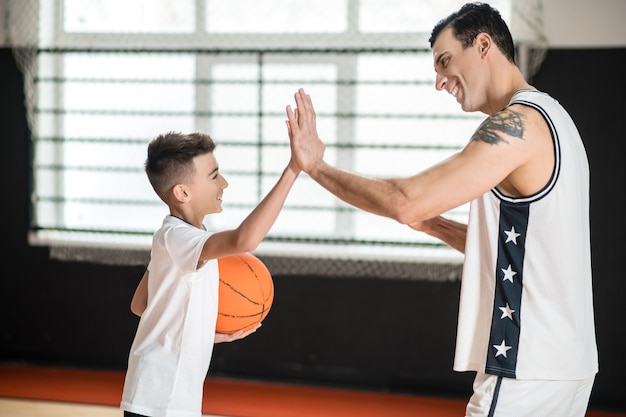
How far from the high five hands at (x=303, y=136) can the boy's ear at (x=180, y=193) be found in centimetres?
44

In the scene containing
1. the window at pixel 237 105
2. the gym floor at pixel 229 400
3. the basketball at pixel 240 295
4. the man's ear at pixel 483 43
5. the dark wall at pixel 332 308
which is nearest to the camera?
the man's ear at pixel 483 43

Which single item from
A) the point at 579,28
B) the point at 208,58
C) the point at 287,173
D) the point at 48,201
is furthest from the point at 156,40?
the point at 287,173

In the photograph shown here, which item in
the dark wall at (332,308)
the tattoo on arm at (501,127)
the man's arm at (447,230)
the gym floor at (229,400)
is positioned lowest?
the gym floor at (229,400)

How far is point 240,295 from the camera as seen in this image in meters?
2.38

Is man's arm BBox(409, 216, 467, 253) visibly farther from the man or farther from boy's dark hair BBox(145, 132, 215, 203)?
boy's dark hair BBox(145, 132, 215, 203)

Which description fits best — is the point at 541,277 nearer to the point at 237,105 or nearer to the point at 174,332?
the point at 174,332

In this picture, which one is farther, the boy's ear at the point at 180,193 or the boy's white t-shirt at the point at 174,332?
the boy's ear at the point at 180,193

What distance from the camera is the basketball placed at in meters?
2.36

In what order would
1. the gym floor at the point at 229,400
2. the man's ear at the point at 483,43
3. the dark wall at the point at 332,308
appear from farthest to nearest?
the dark wall at the point at 332,308, the gym floor at the point at 229,400, the man's ear at the point at 483,43

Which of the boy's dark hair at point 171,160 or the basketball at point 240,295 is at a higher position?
the boy's dark hair at point 171,160

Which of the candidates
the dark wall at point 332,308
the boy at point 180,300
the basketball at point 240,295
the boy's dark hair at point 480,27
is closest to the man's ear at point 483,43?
the boy's dark hair at point 480,27

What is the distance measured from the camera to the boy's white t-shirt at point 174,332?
2.19 meters

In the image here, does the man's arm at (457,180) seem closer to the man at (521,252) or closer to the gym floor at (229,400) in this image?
the man at (521,252)

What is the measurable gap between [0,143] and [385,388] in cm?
325
